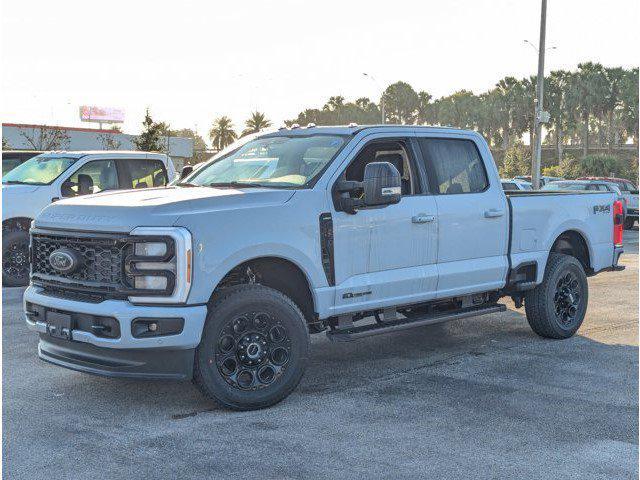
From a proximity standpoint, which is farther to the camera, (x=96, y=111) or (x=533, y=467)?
(x=96, y=111)

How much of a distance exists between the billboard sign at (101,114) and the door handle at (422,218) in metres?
105

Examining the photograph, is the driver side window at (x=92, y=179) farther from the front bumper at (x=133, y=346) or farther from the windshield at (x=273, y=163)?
the front bumper at (x=133, y=346)

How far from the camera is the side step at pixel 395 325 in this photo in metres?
6.68

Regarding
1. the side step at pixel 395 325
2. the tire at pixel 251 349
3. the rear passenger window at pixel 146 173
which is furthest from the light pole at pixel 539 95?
the tire at pixel 251 349

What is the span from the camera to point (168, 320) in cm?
568

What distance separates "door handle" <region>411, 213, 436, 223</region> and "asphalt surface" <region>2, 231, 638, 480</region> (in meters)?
1.24

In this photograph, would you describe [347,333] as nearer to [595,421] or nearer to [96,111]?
[595,421]

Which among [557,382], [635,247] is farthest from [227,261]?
[635,247]

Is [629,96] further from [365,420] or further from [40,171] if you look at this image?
[365,420]

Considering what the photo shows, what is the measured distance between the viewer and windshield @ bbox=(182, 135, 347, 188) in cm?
683

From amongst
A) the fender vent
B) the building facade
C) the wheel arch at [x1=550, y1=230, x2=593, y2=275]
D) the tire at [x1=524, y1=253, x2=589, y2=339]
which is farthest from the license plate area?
the building facade

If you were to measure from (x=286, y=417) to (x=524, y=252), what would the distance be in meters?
3.36

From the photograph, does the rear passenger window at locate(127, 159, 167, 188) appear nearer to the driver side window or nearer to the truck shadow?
the driver side window

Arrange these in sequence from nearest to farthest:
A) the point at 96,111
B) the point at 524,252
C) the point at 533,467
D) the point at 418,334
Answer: the point at 533,467 < the point at 524,252 < the point at 418,334 < the point at 96,111
